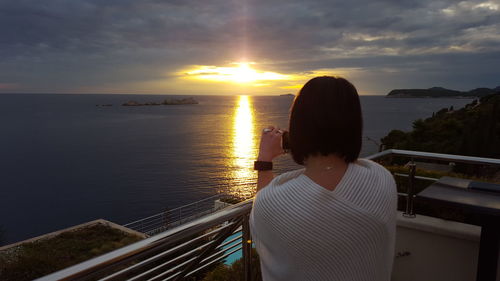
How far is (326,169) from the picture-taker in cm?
95

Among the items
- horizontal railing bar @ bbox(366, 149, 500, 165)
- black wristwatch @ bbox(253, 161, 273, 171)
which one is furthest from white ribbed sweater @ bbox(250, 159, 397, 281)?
horizontal railing bar @ bbox(366, 149, 500, 165)

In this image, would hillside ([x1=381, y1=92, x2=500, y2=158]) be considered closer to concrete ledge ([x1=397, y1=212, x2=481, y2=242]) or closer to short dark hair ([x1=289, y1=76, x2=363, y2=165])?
concrete ledge ([x1=397, y1=212, x2=481, y2=242])

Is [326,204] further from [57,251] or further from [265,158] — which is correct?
[57,251]

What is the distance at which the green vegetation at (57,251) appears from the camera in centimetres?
2062

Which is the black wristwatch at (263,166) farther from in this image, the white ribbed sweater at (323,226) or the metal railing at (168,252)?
the metal railing at (168,252)

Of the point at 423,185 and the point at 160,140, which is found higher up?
the point at 423,185

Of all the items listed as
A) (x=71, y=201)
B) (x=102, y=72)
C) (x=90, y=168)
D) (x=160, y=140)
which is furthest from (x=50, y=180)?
(x=102, y=72)

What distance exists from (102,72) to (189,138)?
4227 centimetres

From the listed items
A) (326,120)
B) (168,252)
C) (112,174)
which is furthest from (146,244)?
(112,174)

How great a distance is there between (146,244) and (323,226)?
65 centimetres

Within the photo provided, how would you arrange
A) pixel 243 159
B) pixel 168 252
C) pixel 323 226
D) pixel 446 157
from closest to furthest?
pixel 323 226
pixel 168 252
pixel 446 157
pixel 243 159

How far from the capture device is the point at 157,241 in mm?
1173

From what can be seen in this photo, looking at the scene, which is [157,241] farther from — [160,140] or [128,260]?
[160,140]

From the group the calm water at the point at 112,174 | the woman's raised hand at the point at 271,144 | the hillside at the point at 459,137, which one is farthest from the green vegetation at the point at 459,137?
the woman's raised hand at the point at 271,144
